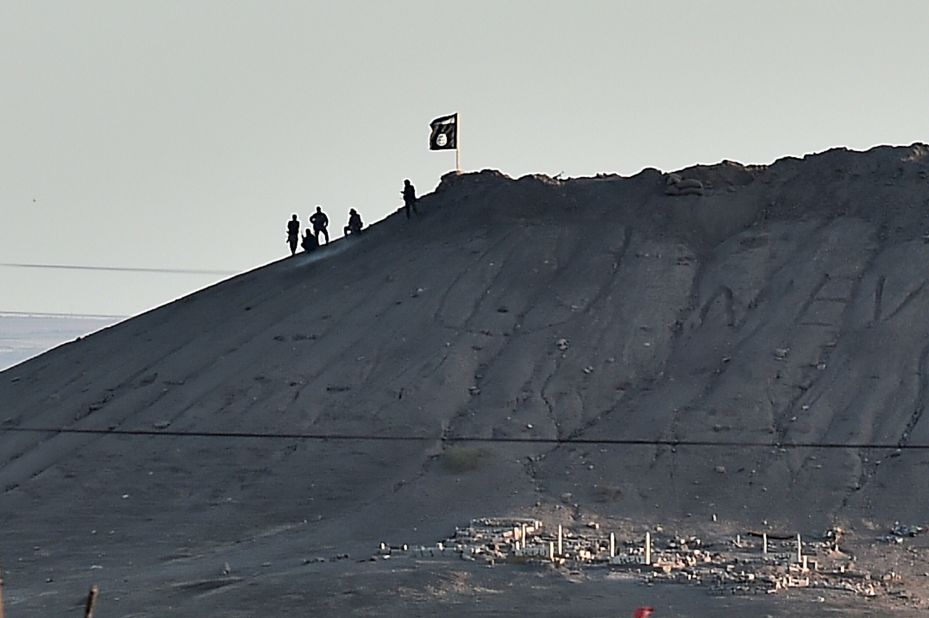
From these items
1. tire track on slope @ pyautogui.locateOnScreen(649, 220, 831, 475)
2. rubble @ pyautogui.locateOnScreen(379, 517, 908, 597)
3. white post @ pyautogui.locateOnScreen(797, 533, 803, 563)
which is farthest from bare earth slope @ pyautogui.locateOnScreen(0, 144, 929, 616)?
white post @ pyautogui.locateOnScreen(797, 533, 803, 563)

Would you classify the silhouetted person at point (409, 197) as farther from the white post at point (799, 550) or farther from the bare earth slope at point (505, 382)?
the white post at point (799, 550)

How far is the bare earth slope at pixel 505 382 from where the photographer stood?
39.2 m

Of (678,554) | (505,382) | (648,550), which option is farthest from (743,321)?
(648,550)

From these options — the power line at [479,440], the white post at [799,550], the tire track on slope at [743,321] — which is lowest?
the white post at [799,550]

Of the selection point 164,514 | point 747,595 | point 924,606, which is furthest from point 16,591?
point 924,606

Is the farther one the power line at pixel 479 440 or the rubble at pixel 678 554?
the power line at pixel 479 440

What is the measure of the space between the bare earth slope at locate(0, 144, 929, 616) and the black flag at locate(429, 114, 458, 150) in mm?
1217

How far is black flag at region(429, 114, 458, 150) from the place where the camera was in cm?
5497

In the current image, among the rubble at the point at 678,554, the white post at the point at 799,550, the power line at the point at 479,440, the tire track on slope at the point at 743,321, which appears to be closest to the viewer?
the rubble at the point at 678,554

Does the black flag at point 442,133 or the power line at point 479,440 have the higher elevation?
the black flag at point 442,133

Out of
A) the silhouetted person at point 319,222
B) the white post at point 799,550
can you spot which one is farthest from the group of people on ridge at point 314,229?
the white post at point 799,550

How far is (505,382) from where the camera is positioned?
4434 cm

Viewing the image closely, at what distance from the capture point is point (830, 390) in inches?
1674

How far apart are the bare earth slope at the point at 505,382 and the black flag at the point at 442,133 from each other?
1.22m
